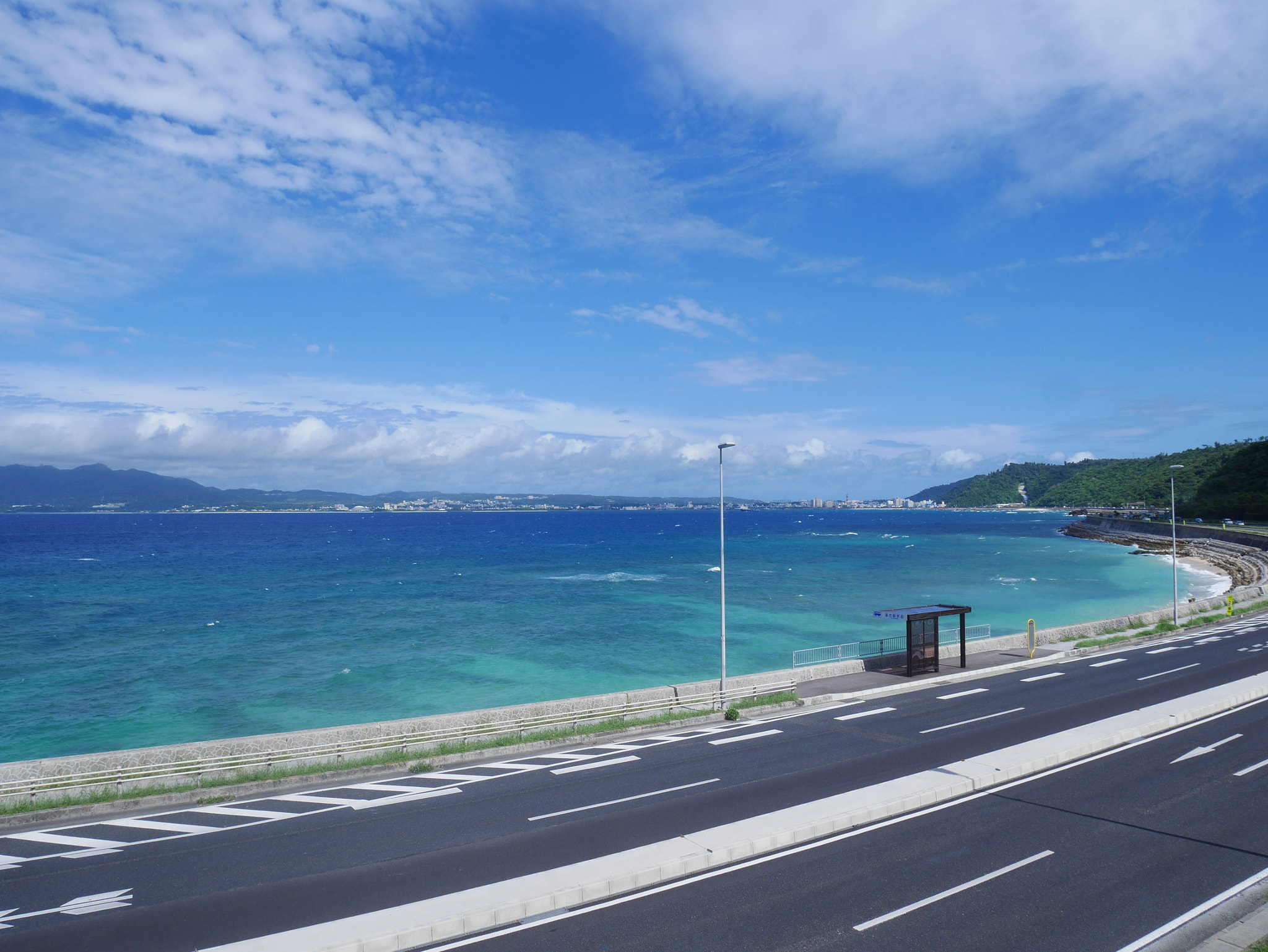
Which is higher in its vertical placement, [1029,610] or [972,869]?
[972,869]

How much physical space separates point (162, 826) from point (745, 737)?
13373 millimetres

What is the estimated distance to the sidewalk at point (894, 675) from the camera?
984 inches

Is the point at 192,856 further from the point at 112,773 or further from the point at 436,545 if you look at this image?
the point at 436,545

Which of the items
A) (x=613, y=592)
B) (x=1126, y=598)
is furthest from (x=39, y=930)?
(x=1126, y=598)

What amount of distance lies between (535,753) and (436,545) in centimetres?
11730

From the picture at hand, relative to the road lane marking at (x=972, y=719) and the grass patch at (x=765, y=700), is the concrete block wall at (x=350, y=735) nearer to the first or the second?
the grass patch at (x=765, y=700)

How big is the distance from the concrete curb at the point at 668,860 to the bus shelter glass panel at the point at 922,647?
30.6 feet

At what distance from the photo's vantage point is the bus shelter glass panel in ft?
88.9

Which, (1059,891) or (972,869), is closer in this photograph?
(1059,891)

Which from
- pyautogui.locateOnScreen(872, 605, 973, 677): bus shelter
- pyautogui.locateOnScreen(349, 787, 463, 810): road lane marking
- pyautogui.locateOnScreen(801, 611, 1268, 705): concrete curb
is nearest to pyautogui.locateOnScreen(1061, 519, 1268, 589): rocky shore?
pyautogui.locateOnScreen(801, 611, 1268, 705): concrete curb

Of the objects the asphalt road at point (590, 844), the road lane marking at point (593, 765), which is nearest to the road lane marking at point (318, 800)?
the asphalt road at point (590, 844)

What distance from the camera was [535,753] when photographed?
730 inches

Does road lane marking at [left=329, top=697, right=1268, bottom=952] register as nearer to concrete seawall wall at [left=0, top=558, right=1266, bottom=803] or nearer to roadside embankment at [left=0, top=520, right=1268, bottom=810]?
roadside embankment at [left=0, top=520, right=1268, bottom=810]

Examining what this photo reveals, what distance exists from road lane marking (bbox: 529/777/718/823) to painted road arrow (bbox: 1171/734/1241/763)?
10.5 meters
